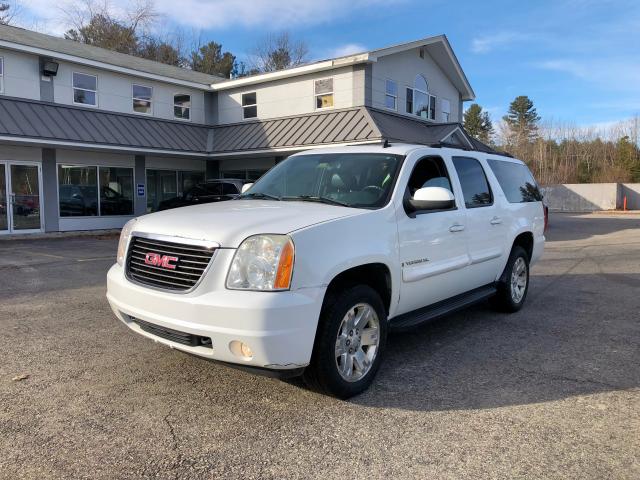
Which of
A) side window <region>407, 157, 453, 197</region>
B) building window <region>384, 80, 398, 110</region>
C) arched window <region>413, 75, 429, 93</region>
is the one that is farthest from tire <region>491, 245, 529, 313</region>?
arched window <region>413, 75, 429, 93</region>

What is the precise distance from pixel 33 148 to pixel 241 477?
1656 centimetres

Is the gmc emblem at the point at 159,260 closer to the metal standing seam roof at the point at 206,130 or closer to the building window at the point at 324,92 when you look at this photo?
the metal standing seam roof at the point at 206,130

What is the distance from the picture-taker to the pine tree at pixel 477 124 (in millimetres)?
69562

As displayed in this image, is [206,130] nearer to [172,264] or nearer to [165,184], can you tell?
[165,184]

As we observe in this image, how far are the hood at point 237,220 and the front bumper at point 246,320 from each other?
7.7 inches

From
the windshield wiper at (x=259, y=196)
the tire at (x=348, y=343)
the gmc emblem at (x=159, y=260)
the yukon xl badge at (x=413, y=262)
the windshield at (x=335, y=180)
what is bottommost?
the tire at (x=348, y=343)

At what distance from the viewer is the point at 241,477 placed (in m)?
2.75

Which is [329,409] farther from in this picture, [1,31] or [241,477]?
[1,31]

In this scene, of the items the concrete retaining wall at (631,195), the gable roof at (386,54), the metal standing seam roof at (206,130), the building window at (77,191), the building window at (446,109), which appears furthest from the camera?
the concrete retaining wall at (631,195)

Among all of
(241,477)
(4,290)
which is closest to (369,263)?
(241,477)

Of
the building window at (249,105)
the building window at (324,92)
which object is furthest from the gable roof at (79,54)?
the building window at (324,92)

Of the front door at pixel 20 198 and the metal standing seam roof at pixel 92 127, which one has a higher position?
the metal standing seam roof at pixel 92 127

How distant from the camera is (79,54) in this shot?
17406mm

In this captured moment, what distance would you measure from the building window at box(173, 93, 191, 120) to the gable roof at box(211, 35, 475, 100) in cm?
123
